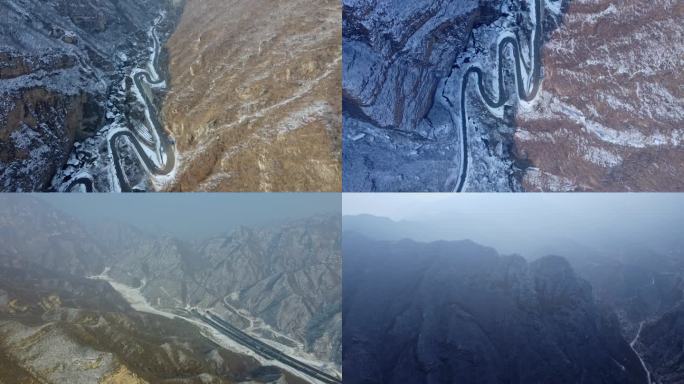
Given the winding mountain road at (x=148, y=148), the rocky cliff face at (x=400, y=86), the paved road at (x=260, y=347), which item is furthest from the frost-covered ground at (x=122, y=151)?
the rocky cliff face at (x=400, y=86)

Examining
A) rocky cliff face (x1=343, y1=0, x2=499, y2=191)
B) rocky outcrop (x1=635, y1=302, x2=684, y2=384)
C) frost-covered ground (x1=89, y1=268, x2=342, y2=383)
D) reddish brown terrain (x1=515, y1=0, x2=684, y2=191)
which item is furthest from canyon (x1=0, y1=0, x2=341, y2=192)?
rocky outcrop (x1=635, y1=302, x2=684, y2=384)

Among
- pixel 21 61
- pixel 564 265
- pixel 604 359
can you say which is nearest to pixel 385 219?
pixel 564 265

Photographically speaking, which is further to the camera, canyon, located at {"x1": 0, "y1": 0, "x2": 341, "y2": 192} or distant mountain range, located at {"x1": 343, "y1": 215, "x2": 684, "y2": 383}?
canyon, located at {"x1": 0, "y1": 0, "x2": 341, "y2": 192}

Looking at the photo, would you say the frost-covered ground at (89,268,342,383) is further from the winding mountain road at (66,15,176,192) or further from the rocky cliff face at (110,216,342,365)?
the winding mountain road at (66,15,176,192)

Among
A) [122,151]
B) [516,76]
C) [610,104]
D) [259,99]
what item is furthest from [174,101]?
[610,104]

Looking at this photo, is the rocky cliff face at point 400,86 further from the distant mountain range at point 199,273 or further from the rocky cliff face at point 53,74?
the rocky cliff face at point 53,74

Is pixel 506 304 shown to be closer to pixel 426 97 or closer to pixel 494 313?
pixel 494 313

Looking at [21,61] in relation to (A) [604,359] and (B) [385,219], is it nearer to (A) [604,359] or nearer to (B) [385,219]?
(B) [385,219]
